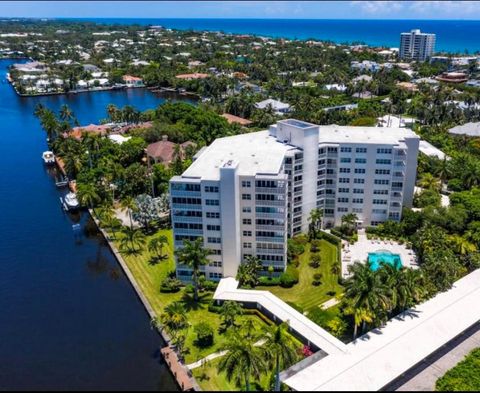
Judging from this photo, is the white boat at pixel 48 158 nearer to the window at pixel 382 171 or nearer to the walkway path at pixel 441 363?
the window at pixel 382 171

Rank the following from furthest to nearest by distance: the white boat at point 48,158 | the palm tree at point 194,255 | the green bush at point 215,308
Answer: the white boat at point 48,158 < the palm tree at point 194,255 < the green bush at point 215,308

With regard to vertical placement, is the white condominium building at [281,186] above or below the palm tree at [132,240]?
above

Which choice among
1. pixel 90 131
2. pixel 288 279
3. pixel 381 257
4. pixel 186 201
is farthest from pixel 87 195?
pixel 90 131

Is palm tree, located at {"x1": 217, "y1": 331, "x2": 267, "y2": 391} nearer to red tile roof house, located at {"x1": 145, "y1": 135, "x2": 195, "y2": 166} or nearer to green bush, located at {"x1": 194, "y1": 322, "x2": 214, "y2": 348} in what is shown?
green bush, located at {"x1": 194, "y1": 322, "x2": 214, "y2": 348}

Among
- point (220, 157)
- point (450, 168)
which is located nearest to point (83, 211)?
point (220, 157)

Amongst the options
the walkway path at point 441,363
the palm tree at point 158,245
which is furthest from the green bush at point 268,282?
the walkway path at point 441,363

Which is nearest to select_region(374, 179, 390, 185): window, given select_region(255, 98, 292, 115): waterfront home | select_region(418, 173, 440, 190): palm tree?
select_region(418, 173, 440, 190): palm tree

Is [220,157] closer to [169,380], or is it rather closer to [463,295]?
[169,380]
